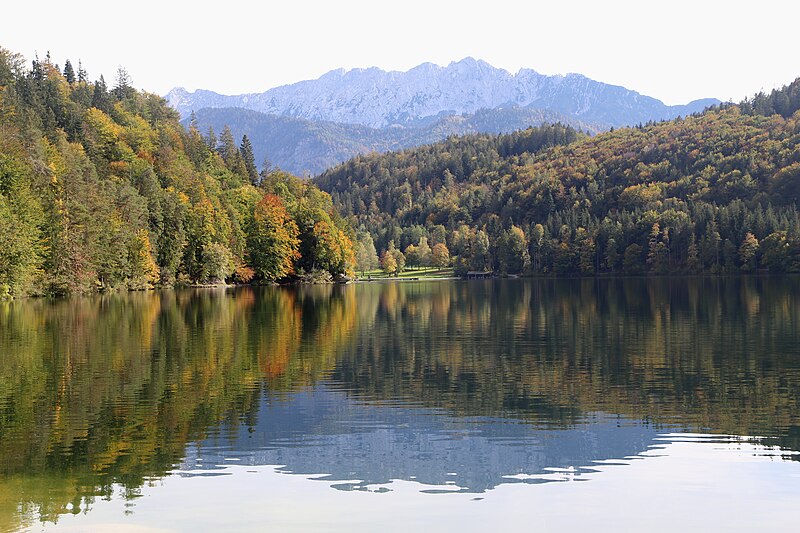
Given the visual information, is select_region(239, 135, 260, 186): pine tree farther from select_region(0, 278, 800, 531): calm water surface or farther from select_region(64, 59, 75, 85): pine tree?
select_region(0, 278, 800, 531): calm water surface

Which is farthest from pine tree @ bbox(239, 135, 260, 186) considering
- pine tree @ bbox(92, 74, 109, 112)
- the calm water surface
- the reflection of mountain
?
the reflection of mountain

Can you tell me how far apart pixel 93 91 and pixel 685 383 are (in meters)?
155

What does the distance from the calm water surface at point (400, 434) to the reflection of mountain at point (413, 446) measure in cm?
8

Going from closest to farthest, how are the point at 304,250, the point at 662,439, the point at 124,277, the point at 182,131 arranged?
the point at 662,439
the point at 124,277
the point at 304,250
the point at 182,131

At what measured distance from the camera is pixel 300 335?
49.8 metres

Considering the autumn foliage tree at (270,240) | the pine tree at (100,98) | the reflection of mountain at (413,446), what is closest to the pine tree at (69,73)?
the pine tree at (100,98)

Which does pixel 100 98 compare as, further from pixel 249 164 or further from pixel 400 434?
pixel 400 434

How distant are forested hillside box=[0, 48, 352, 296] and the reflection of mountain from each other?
6348cm

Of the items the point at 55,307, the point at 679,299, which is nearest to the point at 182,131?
the point at 55,307

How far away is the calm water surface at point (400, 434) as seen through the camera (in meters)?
16.2

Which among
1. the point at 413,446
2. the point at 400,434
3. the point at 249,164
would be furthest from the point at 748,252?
the point at 413,446

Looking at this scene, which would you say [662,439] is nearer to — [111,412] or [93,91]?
[111,412]

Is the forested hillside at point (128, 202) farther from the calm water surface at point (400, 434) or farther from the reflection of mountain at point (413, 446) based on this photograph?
the reflection of mountain at point (413, 446)

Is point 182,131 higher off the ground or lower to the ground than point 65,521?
higher
